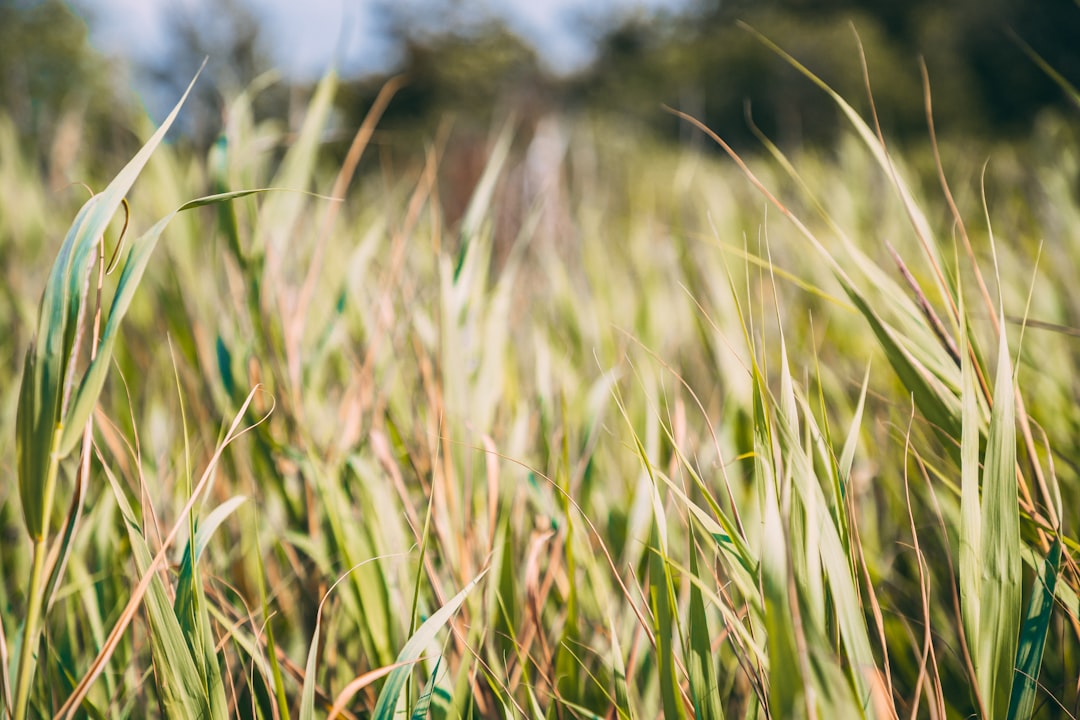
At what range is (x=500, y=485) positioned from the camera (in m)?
0.61

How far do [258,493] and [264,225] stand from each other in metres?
0.28

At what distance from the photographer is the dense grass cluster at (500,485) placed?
33 centimetres

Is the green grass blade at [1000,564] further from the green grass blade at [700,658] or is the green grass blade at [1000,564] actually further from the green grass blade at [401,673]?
the green grass blade at [401,673]

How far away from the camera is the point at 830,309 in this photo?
1101 mm

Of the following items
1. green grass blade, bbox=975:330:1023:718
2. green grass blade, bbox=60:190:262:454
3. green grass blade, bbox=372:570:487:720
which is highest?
green grass blade, bbox=60:190:262:454

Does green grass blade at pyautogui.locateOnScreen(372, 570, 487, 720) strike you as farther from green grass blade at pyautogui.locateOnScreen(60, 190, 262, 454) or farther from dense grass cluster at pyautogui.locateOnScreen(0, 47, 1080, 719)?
green grass blade at pyautogui.locateOnScreen(60, 190, 262, 454)

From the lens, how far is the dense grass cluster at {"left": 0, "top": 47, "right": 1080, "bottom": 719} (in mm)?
328

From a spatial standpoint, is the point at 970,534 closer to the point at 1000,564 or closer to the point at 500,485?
the point at 1000,564

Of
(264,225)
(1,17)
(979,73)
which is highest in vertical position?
(1,17)

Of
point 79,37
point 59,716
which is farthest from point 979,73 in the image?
point 79,37

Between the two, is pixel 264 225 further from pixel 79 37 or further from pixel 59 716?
pixel 79 37

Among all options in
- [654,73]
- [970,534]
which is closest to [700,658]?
[970,534]

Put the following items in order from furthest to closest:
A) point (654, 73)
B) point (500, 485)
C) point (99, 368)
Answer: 1. point (654, 73)
2. point (500, 485)
3. point (99, 368)

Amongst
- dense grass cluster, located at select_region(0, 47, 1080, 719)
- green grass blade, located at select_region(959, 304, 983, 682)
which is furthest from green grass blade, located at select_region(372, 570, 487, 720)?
green grass blade, located at select_region(959, 304, 983, 682)
